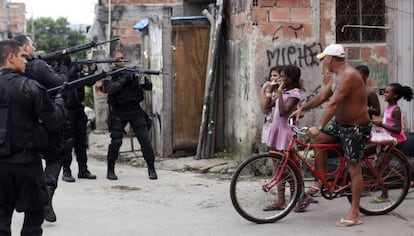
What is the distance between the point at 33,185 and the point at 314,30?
17.3 feet

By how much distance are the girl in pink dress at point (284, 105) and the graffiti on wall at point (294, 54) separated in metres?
2.19

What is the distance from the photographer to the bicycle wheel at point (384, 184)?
6711mm

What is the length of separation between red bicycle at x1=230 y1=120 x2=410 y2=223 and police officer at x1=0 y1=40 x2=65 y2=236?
6.74ft

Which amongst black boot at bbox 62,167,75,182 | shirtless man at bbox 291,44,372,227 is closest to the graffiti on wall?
shirtless man at bbox 291,44,372,227

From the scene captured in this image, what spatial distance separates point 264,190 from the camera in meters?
6.48

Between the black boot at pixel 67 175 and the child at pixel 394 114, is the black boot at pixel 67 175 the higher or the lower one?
the lower one

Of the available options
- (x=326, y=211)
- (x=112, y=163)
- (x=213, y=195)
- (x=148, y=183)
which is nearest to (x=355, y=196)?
(x=326, y=211)

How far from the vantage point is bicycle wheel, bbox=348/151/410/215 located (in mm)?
6711

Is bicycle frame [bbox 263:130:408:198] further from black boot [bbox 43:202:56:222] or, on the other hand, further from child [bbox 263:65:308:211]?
black boot [bbox 43:202:56:222]

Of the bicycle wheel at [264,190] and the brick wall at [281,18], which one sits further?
the brick wall at [281,18]

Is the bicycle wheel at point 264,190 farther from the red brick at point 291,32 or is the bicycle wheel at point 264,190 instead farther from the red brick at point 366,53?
the red brick at point 366,53

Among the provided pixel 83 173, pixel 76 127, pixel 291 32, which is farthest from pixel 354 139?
pixel 83 173

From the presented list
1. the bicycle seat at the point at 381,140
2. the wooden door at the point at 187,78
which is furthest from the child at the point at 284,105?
the wooden door at the point at 187,78

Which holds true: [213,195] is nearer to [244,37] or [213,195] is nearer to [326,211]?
[326,211]
